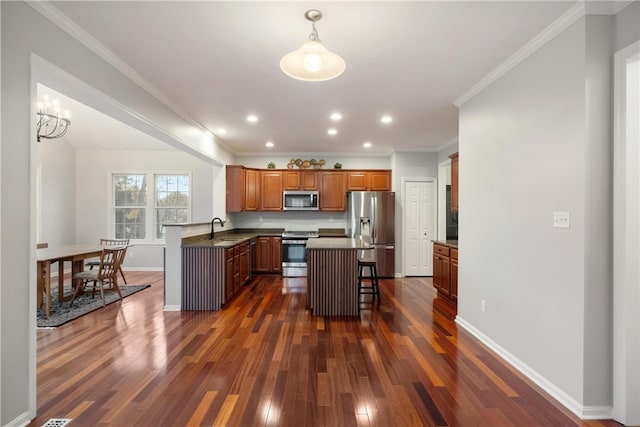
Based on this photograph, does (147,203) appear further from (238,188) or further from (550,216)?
(550,216)

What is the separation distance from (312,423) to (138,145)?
713 cm

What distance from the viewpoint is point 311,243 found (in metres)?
4.55

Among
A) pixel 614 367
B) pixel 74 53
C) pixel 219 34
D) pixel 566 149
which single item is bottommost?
pixel 614 367

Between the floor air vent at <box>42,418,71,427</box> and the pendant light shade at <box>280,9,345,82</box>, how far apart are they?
2634 millimetres

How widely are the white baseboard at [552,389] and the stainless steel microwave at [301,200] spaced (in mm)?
4316

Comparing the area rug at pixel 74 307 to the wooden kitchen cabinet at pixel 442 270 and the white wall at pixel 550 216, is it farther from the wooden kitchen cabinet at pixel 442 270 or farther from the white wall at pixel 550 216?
the wooden kitchen cabinet at pixel 442 270

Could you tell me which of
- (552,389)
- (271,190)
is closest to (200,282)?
(271,190)

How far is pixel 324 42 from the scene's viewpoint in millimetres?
2564

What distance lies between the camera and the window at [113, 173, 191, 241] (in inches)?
289

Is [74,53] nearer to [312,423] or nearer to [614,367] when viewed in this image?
[312,423]

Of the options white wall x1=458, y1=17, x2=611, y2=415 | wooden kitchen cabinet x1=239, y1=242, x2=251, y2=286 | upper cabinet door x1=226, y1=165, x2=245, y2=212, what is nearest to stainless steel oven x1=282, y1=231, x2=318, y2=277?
wooden kitchen cabinet x1=239, y1=242, x2=251, y2=286

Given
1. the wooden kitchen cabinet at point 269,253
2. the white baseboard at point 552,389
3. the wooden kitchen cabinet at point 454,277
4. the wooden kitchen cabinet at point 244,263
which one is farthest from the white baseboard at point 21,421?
the wooden kitchen cabinet at point 269,253

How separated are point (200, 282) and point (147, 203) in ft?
13.0

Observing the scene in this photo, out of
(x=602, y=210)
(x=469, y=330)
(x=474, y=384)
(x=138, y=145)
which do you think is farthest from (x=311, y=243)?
(x=138, y=145)
